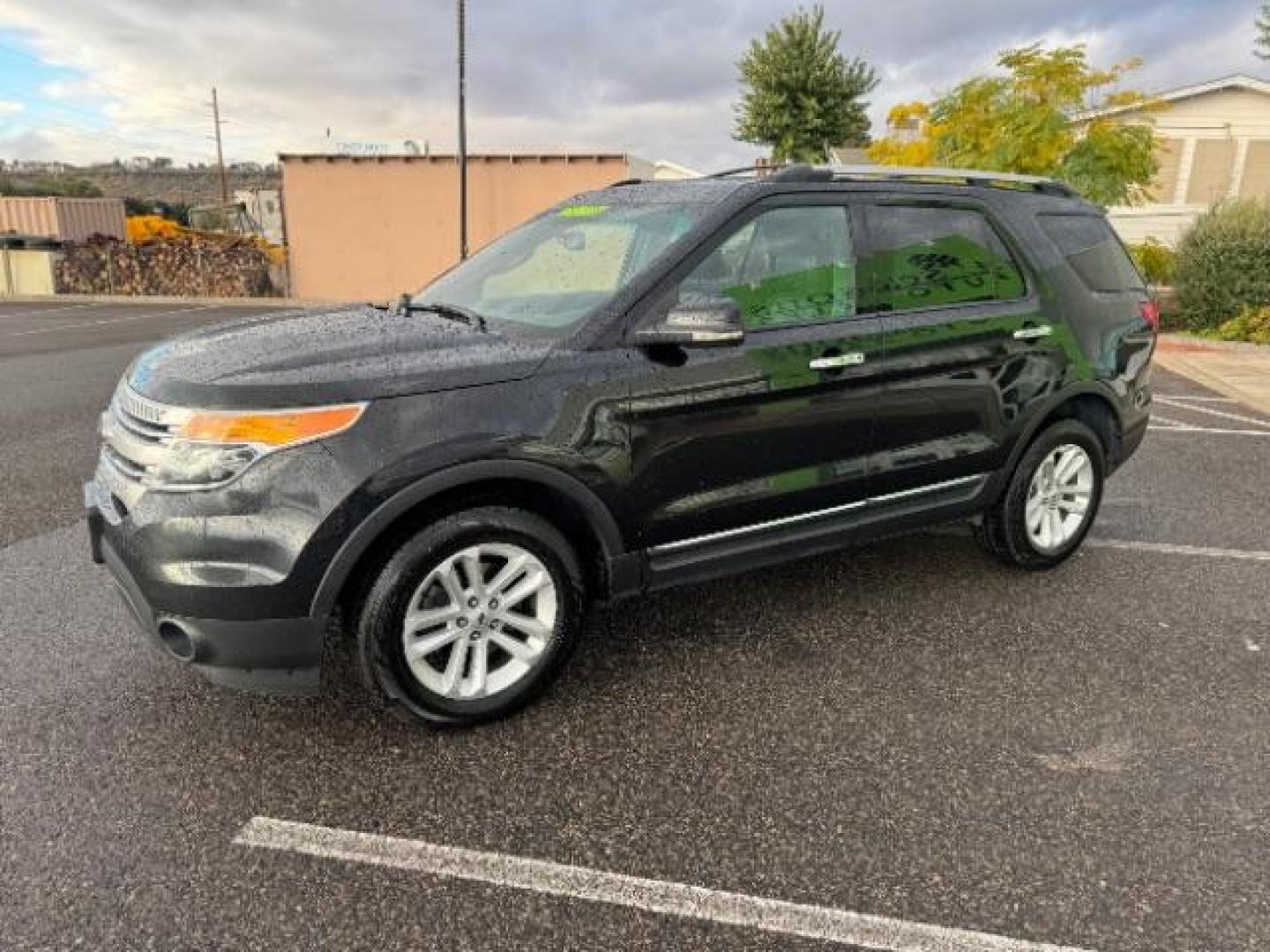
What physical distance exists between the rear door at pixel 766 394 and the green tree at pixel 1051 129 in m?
13.6

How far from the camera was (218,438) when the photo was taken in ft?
8.38

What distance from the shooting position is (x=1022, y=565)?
4.34 metres

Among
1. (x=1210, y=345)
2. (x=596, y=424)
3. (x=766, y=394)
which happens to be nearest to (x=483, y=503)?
(x=596, y=424)

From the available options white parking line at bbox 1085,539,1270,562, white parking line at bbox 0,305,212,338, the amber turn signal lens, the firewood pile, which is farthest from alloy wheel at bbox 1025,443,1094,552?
the firewood pile

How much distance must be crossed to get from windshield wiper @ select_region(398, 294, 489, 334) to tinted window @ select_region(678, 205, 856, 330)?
75cm

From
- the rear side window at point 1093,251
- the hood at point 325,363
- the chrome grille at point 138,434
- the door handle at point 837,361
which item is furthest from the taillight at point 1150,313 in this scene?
the chrome grille at point 138,434

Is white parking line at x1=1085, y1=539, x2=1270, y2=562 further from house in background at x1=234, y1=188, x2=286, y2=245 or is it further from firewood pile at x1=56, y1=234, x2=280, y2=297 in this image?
house in background at x1=234, y1=188, x2=286, y2=245

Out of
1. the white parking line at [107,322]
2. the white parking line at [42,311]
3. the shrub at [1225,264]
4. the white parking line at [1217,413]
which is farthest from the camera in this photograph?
the white parking line at [42,311]

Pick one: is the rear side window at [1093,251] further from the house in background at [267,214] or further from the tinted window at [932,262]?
the house in background at [267,214]

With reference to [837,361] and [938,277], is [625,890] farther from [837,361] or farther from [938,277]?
[938,277]

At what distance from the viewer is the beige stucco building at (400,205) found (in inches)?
939

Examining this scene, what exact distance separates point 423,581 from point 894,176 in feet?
8.49

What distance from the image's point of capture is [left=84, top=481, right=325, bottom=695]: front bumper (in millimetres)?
2584

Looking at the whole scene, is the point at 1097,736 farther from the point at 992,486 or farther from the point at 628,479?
the point at 628,479
